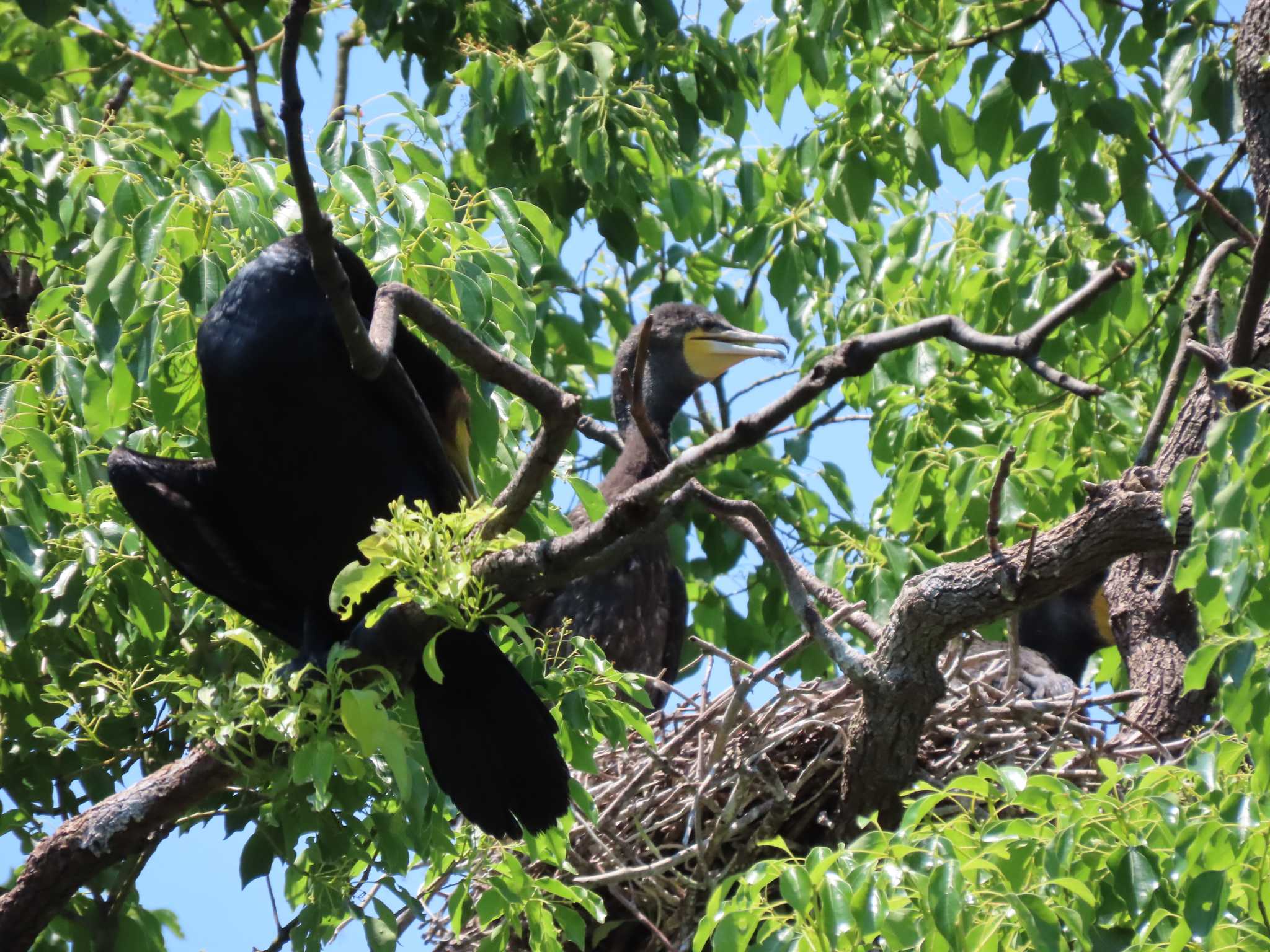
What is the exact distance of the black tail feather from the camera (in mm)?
3109

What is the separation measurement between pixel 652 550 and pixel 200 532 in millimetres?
1951

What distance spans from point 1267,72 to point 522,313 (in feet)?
6.07

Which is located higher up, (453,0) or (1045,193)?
(453,0)

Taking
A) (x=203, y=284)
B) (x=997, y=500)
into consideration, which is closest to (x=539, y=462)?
(x=997, y=500)

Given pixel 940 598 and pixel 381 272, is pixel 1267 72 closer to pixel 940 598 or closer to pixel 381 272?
pixel 940 598

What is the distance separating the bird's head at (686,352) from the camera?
18.3 ft

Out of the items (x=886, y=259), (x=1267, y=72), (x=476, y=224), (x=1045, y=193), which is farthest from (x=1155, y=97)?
(x=476, y=224)

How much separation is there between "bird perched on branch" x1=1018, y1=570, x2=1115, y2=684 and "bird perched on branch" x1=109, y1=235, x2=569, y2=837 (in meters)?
2.90

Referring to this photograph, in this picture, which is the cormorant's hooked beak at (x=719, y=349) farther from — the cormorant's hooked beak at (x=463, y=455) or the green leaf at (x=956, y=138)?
the cormorant's hooked beak at (x=463, y=455)

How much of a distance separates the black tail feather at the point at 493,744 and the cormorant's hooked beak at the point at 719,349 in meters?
2.60

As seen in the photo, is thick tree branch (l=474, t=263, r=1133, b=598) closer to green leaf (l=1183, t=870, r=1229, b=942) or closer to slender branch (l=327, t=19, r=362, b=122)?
green leaf (l=1183, t=870, r=1229, b=942)

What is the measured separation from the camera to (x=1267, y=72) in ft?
12.0

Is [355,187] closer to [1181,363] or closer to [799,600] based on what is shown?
[799,600]

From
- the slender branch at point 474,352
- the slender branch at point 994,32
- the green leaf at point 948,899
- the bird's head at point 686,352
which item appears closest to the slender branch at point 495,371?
the slender branch at point 474,352
